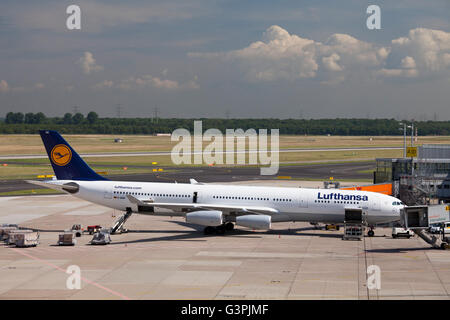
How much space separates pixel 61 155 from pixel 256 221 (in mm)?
22063

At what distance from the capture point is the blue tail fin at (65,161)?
194 ft

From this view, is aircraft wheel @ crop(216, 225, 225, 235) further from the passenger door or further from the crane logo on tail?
the crane logo on tail

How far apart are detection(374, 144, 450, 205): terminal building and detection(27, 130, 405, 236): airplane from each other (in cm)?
1399

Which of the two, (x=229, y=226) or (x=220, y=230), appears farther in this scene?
(x=229, y=226)

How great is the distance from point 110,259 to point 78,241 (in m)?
9.09

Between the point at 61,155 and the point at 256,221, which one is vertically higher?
the point at 61,155

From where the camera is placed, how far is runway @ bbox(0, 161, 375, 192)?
103869 millimetres

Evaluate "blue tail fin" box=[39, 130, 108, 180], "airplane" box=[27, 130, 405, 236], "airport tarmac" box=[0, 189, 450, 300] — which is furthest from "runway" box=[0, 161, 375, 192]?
"airport tarmac" box=[0, 189, 450, 300]

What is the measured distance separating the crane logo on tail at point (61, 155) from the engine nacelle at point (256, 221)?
19.7m

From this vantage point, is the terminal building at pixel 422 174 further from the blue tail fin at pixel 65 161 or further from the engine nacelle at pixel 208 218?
the blue tail fin at pixel 65 161

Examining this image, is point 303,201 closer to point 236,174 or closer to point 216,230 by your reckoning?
point 216,230

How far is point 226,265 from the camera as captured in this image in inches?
1629

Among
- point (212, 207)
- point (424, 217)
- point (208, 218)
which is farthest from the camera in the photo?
point (212, 207)

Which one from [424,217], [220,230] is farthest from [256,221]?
[424,217]
